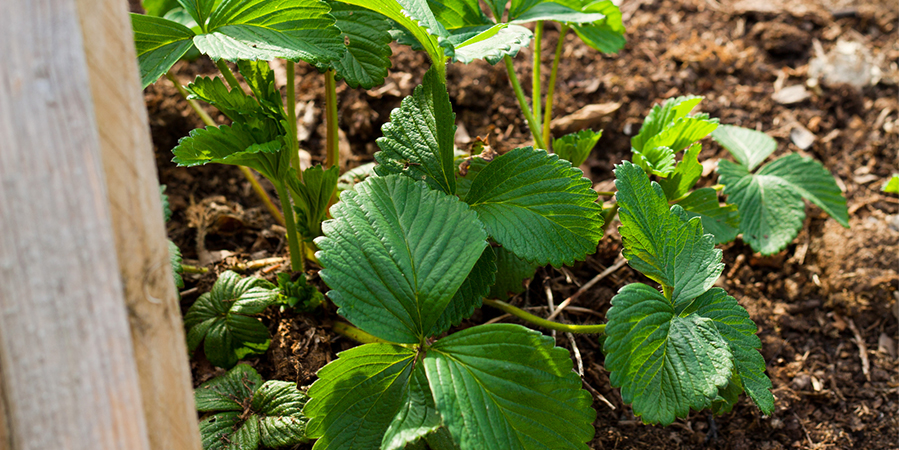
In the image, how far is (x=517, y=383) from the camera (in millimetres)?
969

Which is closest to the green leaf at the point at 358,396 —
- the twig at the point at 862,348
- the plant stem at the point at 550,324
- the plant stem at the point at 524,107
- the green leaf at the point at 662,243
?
the plant stem at the point at 550,324

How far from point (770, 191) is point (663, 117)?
1.45 ft

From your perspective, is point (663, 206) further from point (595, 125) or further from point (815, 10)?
point (815, 10)

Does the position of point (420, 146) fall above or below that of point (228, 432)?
above

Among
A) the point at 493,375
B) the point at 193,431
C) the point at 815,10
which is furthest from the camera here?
the point at 815,10

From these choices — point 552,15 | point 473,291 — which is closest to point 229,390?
point 473,291

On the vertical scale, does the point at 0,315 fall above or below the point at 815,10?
below

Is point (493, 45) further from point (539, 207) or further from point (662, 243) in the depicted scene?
point (662, 243)

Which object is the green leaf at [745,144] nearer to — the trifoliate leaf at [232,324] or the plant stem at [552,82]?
the plant stem at [552,82]

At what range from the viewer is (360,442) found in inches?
38.9

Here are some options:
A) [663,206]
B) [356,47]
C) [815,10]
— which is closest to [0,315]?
[356,47]

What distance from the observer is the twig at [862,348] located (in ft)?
5.06

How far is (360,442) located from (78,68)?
703 millimetres

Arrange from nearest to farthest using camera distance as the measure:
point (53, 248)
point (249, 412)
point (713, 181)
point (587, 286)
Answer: point (53, 248), point (249, 412), point (587, 286), point (713, 181)
